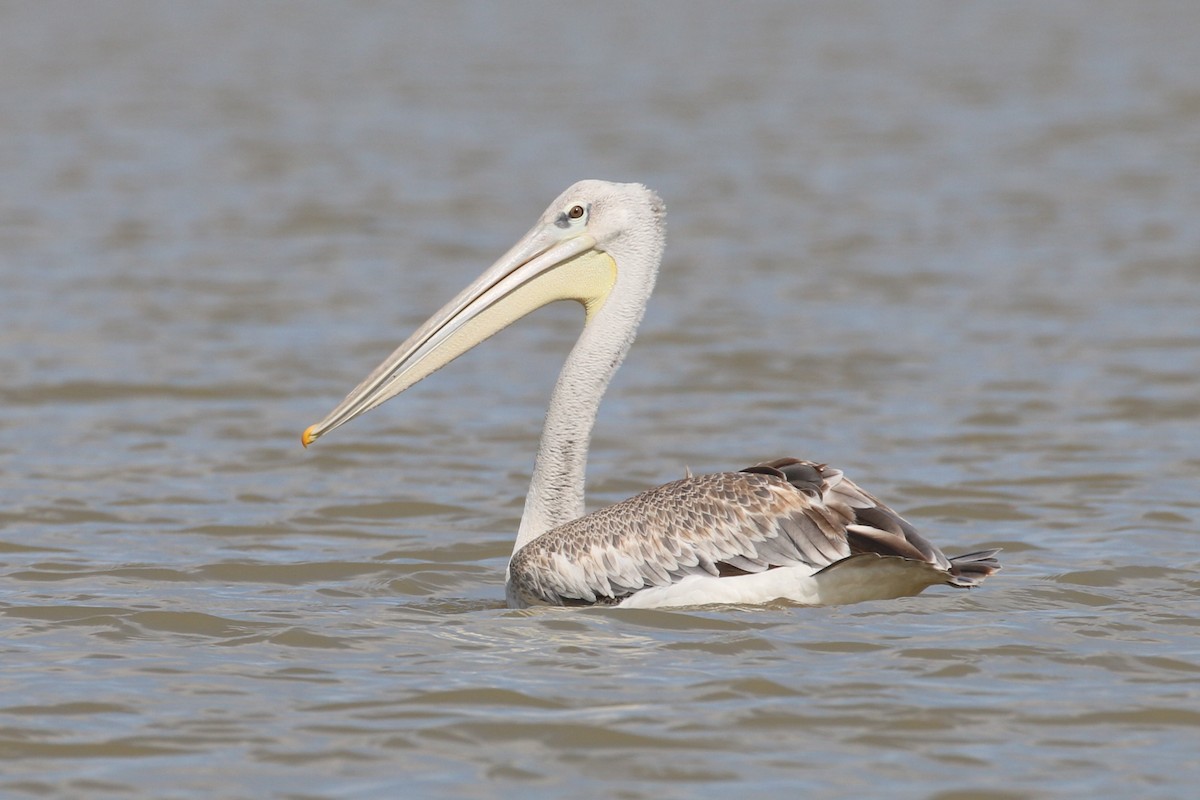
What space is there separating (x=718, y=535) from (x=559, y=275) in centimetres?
121

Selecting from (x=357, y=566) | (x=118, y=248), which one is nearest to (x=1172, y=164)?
(x=118, y=248)

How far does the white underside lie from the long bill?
1.16m

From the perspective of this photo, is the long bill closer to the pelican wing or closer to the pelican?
the pelican

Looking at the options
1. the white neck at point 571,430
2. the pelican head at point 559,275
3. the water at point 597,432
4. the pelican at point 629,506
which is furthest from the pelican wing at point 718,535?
the pelican head at point 559,275

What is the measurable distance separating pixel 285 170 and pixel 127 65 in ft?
31.1

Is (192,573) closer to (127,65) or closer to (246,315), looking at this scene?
(246,315)

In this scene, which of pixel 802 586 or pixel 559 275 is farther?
pixel 559 275

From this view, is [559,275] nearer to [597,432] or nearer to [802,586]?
[802,586]

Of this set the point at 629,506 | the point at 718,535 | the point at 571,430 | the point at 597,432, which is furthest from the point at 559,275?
the point at 597,432

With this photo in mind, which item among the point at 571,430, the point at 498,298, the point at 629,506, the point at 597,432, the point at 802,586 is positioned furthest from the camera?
the point at 597,432

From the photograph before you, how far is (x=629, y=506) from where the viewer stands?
6535mm

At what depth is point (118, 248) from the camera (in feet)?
49.8

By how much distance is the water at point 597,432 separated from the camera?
5.13 metres

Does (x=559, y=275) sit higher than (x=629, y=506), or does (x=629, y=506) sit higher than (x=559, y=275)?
(x=559, y=275)
